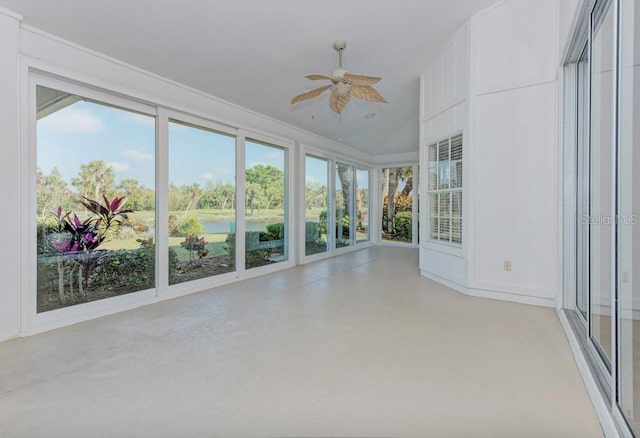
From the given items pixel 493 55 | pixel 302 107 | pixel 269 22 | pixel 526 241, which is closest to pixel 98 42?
pixel 269 22

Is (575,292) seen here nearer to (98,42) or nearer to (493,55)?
(493,55)

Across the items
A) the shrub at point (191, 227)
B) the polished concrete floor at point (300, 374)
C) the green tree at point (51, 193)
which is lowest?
the polished concrete floor at point (300, 374)

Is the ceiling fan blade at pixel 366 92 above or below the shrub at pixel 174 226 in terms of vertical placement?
above

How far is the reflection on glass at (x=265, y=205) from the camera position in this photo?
211 inches

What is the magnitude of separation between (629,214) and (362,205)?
7438mm

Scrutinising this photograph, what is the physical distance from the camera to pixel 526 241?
3674 millimetres

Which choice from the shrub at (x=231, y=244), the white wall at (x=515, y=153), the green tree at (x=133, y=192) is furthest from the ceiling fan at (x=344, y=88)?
the shrub at (x=231, y=244)

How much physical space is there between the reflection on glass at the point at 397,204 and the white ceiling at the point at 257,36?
4.07 m

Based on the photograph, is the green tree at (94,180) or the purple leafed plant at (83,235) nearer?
the purple leafed plant at (83,235)

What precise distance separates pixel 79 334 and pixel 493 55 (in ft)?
17.3

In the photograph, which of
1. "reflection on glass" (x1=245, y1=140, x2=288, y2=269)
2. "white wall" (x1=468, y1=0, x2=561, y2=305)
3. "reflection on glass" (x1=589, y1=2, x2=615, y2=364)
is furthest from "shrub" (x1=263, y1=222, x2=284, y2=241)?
A: "reflection on glass" (x1=589, y1=2, x2=615, y2=364)

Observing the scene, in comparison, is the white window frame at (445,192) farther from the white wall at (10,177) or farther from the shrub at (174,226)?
the white wall at (10,177)

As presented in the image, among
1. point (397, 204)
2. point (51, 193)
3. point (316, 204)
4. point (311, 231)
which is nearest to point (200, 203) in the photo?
point (51, 193)

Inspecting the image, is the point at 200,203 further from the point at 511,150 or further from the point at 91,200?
the point at 511,150
